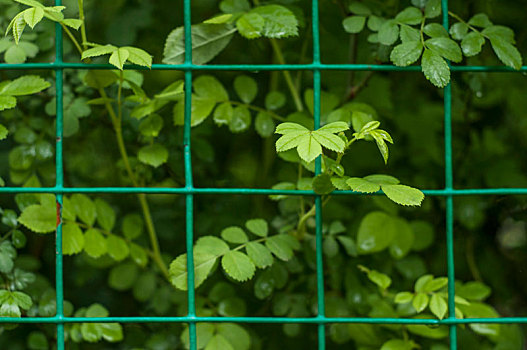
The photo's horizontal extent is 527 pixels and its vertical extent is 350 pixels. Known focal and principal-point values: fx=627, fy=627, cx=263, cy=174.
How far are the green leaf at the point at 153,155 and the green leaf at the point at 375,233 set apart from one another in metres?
0.40

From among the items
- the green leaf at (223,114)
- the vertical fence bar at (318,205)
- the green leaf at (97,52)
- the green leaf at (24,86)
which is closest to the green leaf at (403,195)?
the vertical fence bar at (318,205)

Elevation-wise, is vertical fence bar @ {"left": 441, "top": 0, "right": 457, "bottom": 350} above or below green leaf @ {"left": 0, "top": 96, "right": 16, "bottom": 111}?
below

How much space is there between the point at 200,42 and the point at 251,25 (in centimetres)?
9

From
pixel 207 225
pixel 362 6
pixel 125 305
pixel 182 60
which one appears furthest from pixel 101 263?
pixel 362 6

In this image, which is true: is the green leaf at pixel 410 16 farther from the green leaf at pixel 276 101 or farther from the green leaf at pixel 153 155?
the green leaf at pixel 153 155

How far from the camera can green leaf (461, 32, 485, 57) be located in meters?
0.99

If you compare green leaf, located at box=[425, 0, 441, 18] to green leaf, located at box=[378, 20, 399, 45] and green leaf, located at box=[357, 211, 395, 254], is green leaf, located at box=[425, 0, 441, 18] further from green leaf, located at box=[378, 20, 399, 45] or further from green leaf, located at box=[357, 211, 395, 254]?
green leaf, located at box=[357, 211, 395, 254]

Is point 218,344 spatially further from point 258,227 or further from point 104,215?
point 104,215

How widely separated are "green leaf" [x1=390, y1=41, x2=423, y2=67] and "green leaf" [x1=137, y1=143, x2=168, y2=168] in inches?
16.3

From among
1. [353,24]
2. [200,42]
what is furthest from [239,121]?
[353,24]

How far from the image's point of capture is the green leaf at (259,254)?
3.29ft

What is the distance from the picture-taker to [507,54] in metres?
0.99

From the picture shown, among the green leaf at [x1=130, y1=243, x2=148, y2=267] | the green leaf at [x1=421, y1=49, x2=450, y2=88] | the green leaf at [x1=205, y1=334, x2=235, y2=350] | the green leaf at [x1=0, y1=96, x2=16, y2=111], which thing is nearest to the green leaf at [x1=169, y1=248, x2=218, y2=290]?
the green leaf at [x1=205, y1=334, x2=235, y2=350]

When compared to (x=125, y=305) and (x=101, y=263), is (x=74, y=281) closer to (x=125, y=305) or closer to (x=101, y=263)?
(x=125, y=305)
